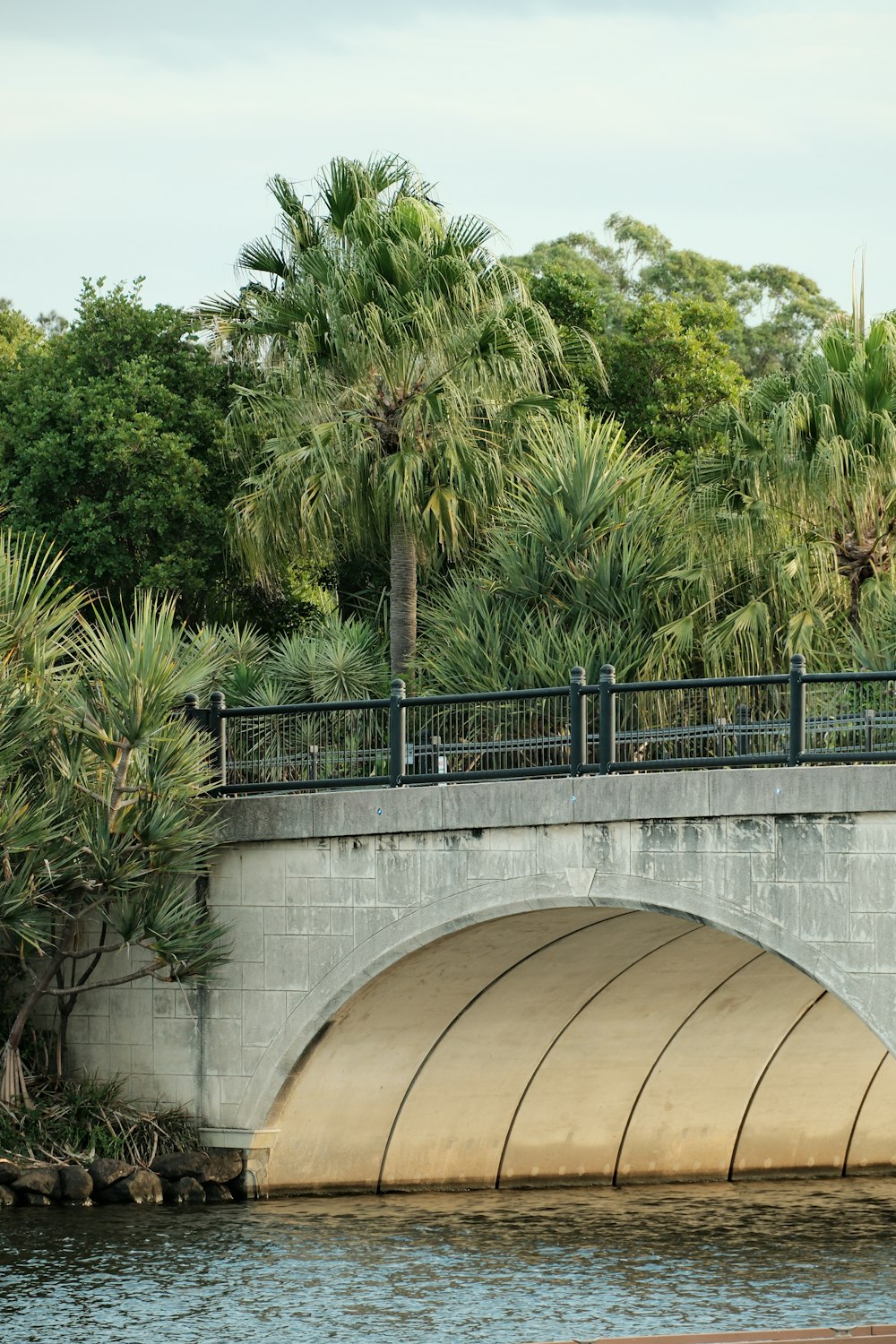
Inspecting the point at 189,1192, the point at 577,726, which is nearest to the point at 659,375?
the point at 577,726

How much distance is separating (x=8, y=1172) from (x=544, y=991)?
550 centimetres

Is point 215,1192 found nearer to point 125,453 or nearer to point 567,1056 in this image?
point 567,1056

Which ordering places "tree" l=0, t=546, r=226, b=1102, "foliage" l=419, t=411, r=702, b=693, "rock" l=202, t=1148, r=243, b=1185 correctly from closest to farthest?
"tree" l=0, t=546, r=226, b=1102, "rock" l=202, t=1148, r=243, b=1185, "foliage" l=419, t=411, r=702, b=693

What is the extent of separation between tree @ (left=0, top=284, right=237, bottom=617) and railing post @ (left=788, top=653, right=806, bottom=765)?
1437 centimetres

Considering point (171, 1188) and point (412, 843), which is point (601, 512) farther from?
point (171, 1188)

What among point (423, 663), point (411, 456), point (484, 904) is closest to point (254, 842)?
point (484, 904)

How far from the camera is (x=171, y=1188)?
63.4ft

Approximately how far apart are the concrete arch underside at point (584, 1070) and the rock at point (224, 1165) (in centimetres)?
40

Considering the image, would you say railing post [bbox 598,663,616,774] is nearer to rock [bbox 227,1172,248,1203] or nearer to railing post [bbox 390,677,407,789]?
railing post [bbox 390,677,407,789]

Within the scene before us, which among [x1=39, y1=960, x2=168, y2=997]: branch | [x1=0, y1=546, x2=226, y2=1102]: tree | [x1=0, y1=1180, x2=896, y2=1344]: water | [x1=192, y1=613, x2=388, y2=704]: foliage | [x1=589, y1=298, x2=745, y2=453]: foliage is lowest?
[x1=0, y1=1180, x2=896, y2=1344]: water

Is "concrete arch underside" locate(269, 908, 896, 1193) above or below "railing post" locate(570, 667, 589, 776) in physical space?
below

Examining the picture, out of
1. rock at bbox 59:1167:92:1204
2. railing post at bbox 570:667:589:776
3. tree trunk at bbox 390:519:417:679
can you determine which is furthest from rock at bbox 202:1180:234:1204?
tree trunk at bbox 390:519:417:679

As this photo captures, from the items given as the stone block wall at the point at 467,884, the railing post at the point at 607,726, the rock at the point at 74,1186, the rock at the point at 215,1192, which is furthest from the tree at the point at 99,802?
the railing post at the point at 607,726

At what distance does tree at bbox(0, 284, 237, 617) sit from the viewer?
97.6 ft
